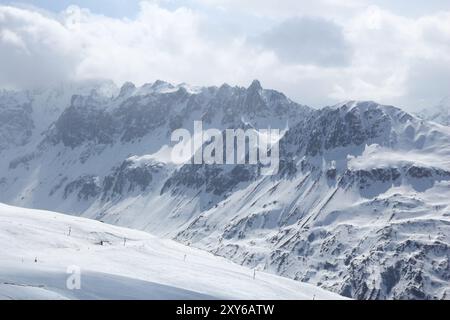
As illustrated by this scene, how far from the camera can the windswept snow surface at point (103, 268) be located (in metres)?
35.2

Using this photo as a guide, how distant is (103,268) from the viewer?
48.6 metres

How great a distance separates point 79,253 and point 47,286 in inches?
931

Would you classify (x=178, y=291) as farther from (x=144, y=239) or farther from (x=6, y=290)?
(x=144, y=239)

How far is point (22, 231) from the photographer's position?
59969 mm

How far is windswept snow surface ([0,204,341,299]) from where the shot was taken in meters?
35.2

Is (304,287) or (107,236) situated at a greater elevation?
(107,236)
